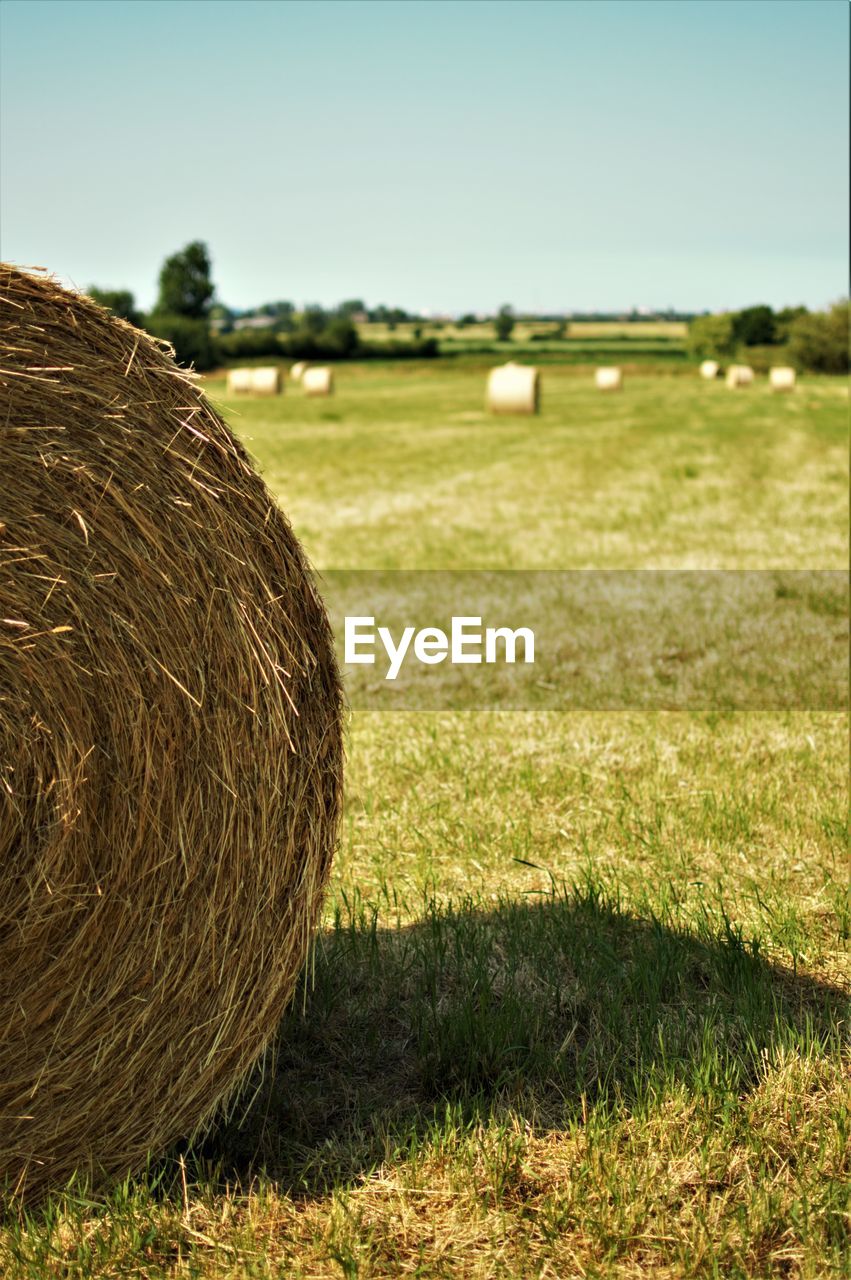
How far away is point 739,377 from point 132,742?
151ft

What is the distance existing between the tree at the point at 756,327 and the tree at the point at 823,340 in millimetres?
913

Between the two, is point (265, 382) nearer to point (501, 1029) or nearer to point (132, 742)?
point (501, 1029)

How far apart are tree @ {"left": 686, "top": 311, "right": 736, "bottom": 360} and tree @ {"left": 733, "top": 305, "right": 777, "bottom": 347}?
1.68 feet

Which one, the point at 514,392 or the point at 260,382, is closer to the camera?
the point at 514,392

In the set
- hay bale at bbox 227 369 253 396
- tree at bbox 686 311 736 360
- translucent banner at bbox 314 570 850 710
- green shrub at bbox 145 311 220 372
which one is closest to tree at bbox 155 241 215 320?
green shrub at bbox 145 311 220 372

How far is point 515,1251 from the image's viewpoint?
9.45ft

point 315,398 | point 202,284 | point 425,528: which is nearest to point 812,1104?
point 425,528

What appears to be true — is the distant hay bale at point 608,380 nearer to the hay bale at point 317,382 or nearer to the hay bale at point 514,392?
the hay bale at point 317,382

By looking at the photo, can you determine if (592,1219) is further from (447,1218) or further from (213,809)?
(213,809)

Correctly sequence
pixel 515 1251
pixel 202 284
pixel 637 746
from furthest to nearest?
pixel 202 284 < pixel 637 746 < pixel 515 1251

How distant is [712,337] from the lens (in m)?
60.3

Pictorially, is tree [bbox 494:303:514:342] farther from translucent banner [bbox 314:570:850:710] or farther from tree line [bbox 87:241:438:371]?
translucent banner [bbox 314:570:850:710]

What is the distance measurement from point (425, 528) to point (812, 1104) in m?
10.4

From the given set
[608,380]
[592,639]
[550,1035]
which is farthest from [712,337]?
[550,1035]
